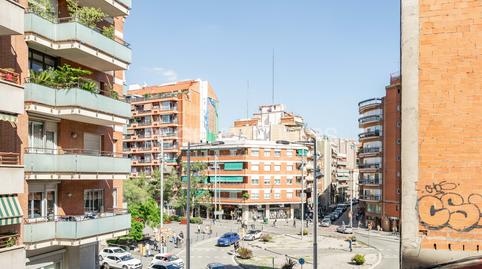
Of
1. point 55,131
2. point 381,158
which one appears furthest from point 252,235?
point 55,131

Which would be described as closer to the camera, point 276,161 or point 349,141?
point 276,161

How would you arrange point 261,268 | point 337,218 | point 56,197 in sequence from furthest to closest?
point 337,218
point 261,268
point 56,197

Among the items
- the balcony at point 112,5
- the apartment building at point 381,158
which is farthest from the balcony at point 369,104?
the balcony at point 112,5

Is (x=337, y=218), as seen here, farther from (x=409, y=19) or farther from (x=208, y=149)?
(x=409, y=19)

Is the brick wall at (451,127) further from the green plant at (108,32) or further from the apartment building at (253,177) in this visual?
the apartment building at (253,177)

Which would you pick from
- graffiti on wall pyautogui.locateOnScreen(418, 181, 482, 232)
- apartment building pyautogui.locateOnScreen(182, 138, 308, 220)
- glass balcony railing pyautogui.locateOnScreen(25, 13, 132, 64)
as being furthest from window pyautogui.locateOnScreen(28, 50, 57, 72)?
apartment building pyautogui.locateOnScreen(182, 138, 308, 220)

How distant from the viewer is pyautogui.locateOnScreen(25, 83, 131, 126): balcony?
19.2m

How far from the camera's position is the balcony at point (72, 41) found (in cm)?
1931

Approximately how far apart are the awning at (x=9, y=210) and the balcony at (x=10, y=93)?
3183mm

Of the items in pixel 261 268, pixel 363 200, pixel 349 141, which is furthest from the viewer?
pixel 349 141

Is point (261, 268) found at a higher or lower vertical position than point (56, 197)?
lower

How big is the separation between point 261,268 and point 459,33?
29.4m

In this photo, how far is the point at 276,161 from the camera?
8325 cm

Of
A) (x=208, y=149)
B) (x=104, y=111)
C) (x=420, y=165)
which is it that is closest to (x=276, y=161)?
(x=208, y=149)
